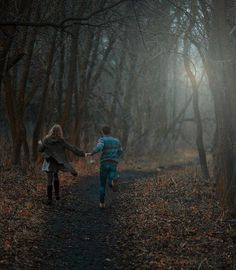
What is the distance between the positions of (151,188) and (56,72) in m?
15.2

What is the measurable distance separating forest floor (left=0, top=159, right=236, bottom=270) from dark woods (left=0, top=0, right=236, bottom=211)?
1.20m

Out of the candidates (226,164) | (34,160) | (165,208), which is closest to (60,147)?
(165,208)

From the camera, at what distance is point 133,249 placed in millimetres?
9109

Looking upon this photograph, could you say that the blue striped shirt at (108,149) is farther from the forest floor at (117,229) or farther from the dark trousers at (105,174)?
the forest floor at (117,229)

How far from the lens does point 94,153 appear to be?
12.4 m

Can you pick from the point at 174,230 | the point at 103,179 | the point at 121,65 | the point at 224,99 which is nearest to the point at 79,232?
the point at 174,230

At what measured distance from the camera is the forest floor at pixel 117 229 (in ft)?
27.2

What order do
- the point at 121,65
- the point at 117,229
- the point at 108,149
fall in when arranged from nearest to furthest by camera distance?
the point at 117,229
the point at 108,149
the point at 121,65

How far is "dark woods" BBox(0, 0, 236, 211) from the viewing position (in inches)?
441

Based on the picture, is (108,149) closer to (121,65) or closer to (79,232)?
(79,232)

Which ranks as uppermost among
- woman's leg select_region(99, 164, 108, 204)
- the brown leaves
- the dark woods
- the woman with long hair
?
the dark woods

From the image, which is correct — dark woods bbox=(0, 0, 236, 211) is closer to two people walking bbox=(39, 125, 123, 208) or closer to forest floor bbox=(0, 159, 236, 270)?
forest floor bbox=(0, 159, 236, 270)

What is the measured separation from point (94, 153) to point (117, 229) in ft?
7.78

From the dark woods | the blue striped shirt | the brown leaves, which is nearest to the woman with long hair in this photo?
the blue striped shirt
